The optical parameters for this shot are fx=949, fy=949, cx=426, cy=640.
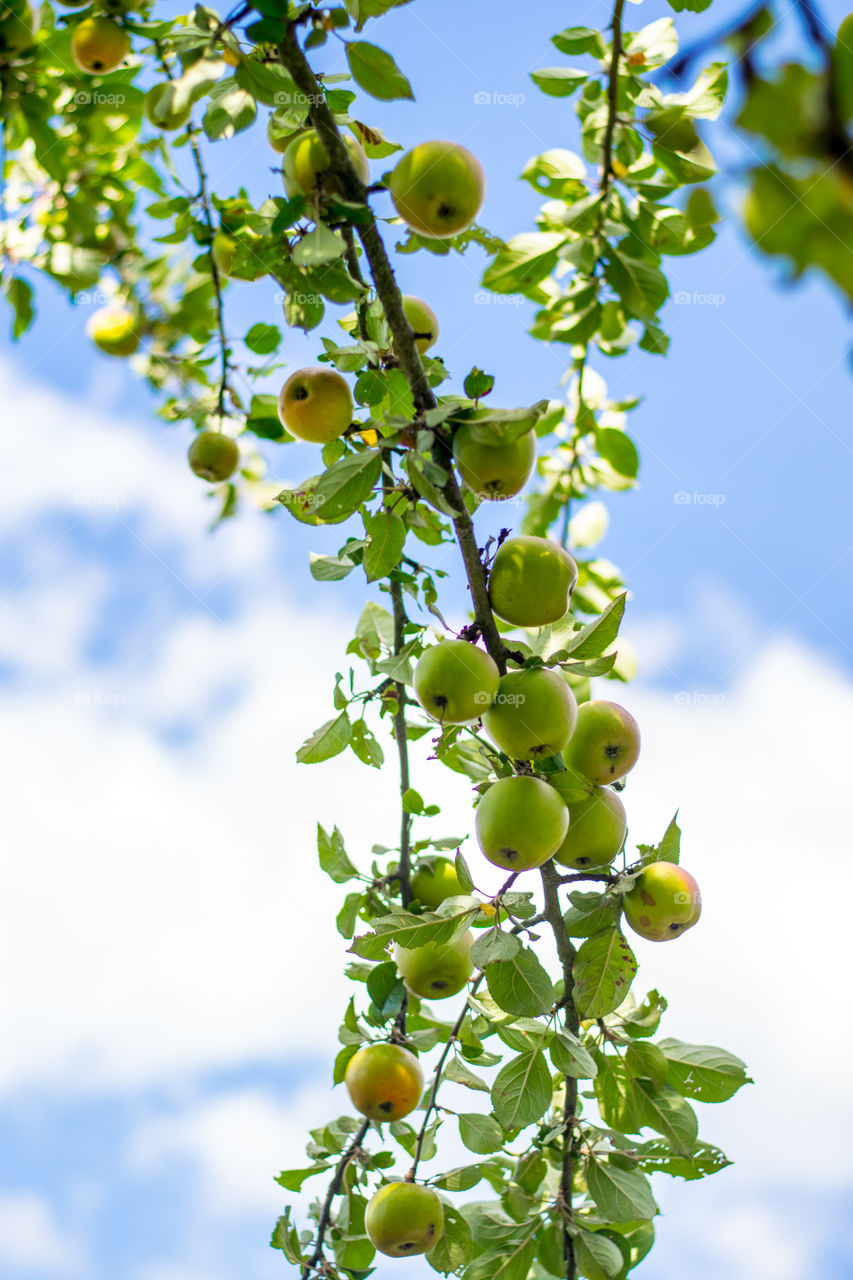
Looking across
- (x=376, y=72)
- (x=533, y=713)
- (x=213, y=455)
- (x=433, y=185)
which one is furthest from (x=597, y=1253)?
(x=213, y=455)

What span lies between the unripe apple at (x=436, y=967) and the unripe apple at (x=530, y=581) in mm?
720

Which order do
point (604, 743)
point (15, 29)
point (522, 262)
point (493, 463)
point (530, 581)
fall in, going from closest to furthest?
point (493, 463) → point (530, 581) → point (604, 743) → point (522, 262) → point (15, 29)

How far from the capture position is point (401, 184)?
1.80 metres

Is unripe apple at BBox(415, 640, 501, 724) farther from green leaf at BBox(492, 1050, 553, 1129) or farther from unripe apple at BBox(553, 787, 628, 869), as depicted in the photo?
green leaf at BBox(492, 1050, 553, 1129)

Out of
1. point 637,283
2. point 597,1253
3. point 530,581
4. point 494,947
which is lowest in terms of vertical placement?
point 597,1253

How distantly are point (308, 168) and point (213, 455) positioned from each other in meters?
1.71

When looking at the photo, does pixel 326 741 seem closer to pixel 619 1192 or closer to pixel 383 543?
pixel 383 543

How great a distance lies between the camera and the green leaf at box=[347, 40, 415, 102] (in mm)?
1688

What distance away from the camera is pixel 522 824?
171cm

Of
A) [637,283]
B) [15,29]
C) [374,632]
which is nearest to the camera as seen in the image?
[637,283]

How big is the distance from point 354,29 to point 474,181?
1.10 feet

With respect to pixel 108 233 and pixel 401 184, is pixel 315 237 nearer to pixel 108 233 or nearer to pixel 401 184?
pixel 401 184

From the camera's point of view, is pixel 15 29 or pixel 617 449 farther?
pixel 617 449

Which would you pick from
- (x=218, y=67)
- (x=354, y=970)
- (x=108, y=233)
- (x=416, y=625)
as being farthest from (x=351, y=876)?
(x=108, y=233)
